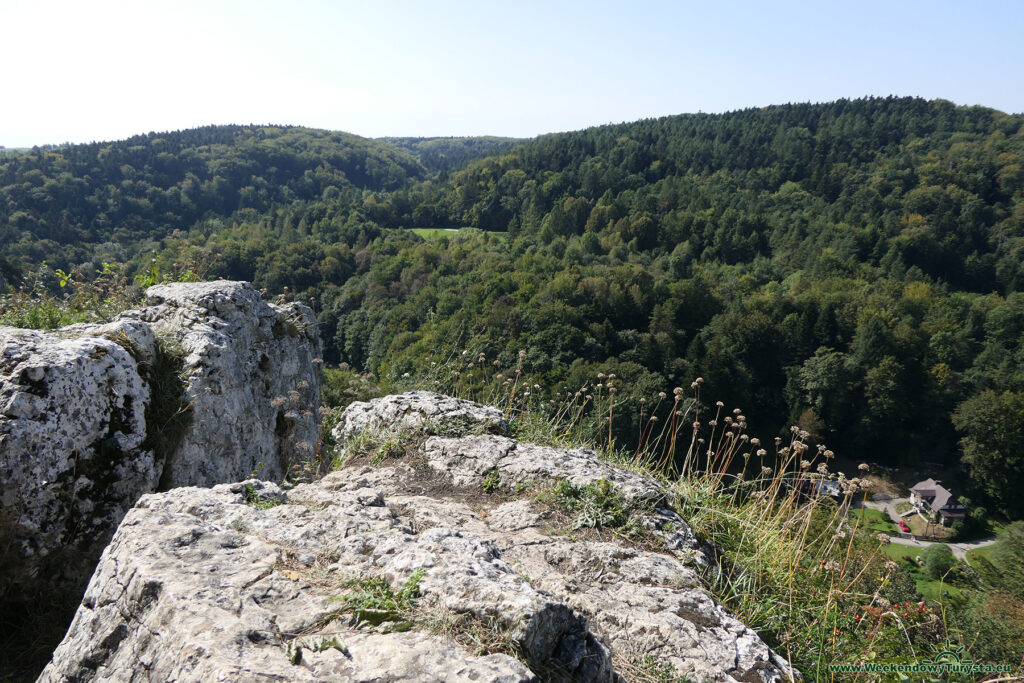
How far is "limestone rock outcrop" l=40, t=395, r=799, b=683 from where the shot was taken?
7.24 ft

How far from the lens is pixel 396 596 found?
2.51 m

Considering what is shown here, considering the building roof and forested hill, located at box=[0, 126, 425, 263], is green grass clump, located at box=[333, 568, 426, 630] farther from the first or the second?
the building roof

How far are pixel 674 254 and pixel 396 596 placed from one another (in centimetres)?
8236

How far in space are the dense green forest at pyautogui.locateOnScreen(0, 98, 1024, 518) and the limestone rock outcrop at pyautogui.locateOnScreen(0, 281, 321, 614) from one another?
299 cm

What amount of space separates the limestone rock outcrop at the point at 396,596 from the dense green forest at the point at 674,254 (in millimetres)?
5429

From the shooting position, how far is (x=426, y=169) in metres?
198

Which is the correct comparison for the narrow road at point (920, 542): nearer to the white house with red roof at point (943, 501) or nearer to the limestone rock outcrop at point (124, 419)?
the white house with red roof at point (943, 501)

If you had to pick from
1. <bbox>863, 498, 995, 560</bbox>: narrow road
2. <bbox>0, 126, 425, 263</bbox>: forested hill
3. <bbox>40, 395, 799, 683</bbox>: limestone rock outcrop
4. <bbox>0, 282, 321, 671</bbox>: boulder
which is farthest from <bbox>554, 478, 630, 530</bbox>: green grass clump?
<bbox>0, 126, 425, 263</bbox>: forested hill

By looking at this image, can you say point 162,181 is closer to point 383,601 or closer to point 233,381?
point 233,381

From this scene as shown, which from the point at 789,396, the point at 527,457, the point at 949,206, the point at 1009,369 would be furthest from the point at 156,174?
the point at 949,206

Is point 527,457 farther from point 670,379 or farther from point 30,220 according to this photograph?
point 30,220

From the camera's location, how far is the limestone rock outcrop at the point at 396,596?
7.24 ft

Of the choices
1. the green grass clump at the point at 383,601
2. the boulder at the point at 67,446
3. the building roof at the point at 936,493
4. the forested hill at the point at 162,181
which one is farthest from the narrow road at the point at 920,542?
the forested hill at the point at 162,181

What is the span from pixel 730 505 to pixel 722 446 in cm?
74
